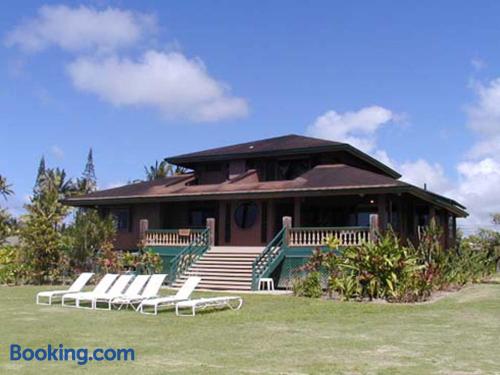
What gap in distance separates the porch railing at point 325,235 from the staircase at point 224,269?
1760mm

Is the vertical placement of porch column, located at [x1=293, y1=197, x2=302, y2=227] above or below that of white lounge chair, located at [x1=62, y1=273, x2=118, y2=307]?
above

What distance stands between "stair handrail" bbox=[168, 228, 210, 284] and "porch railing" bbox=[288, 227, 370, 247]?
13.4 feet

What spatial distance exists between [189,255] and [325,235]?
555cm

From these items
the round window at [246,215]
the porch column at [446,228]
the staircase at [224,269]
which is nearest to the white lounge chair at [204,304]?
the staircase at [224,269]

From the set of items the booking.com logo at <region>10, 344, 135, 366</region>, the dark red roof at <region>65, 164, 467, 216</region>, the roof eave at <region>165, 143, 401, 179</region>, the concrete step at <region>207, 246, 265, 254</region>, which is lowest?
the booking.com logo at <region>10, 344, 135, 366</region>

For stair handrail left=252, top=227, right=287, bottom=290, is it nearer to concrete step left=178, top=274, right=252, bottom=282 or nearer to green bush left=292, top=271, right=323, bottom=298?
concrete step left=178, top=274, right=252, bottom=282

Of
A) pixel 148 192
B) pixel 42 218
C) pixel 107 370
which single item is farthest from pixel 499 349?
pixel 148 192

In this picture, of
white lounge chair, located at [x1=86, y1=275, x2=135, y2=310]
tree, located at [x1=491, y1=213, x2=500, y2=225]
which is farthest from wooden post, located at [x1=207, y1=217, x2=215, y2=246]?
tree, located at [x1=491, y1=213, x2=500, y2=225]

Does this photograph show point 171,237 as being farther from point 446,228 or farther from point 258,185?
point 446,228

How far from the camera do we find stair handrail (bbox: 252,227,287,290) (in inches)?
876

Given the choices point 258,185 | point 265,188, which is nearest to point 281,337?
point 265,188

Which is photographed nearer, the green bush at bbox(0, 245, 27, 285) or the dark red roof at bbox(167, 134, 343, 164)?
the green bush at bbox(0, 245, 27, 285)

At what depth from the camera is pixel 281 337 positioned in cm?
1157

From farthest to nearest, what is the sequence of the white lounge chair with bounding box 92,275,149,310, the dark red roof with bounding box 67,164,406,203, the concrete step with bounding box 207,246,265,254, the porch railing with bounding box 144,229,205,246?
the porch railing with bounding box 144,229,205,246 < the concrete step with bounding box 207,246,265,254 < the dark red roof with bounding box 67,164,406,203 < the white lounge chair with bounding box 92,275,149,310
